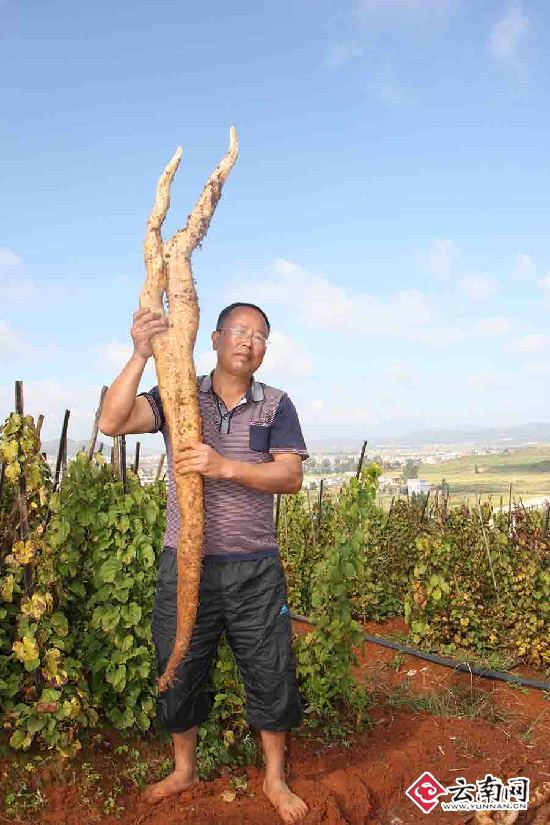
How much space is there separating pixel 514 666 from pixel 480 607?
0.68 meters

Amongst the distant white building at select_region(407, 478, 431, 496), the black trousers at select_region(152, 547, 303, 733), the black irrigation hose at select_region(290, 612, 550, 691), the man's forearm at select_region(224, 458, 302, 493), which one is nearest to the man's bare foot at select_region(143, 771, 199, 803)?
the black trousers at select_region(152, 547, 303, 733)

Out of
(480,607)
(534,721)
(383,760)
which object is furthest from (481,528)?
(383,760)

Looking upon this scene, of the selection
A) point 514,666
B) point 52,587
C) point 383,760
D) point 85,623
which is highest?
point 52,587

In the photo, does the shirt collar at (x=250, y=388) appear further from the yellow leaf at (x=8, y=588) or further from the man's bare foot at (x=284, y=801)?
the man's bare foot at (x=284, y=801)

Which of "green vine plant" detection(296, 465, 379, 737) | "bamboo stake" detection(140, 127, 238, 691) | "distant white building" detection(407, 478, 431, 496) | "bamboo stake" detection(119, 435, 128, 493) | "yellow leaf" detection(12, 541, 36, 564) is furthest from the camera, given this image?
"distant white building" detection(407, 478, 431, 496)

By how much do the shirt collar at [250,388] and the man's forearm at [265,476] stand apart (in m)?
0.32

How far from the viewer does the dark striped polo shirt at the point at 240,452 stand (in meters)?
3.21

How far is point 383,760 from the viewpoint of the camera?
3.84m

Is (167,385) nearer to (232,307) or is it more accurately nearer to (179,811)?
(232,307)

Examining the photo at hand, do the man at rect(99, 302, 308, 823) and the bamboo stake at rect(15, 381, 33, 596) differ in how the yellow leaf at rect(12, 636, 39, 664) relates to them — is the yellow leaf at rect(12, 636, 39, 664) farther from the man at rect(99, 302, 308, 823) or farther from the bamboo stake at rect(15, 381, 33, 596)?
the man at rect(99, 302, 308, 823)

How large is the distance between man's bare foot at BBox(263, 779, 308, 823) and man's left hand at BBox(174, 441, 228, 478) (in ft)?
5.27

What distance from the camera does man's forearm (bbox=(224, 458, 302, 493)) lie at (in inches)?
116
